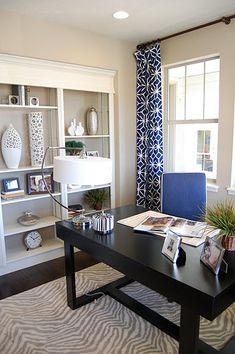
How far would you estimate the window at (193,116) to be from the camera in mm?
3289

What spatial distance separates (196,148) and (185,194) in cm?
103

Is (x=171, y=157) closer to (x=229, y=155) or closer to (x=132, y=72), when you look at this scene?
(x=229, y=155)

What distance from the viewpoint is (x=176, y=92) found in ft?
12.0

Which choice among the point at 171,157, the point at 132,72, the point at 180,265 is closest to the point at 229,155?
the point at 171,157

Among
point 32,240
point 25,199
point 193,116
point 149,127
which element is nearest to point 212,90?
point 193,116

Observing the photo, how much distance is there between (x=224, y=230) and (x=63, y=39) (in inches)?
101

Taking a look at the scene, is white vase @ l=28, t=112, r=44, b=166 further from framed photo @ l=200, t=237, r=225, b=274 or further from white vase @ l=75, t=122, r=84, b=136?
framed photo @ l=200, t=237, r=225, b=274

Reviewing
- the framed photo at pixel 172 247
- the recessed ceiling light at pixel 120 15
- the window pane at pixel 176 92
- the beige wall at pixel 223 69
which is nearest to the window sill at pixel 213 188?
the beige wall at pixel 223 69

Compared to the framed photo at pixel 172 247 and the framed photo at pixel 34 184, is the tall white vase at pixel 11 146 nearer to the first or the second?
the framed photo at pixel 34 184

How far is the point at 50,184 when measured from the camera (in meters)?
3.21

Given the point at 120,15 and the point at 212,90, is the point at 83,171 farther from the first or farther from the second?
the point at 212,90

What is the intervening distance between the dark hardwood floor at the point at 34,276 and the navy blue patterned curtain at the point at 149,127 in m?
1.16

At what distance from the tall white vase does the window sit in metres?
1.93

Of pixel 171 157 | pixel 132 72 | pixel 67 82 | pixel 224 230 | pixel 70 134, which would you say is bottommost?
pixel 224 230
